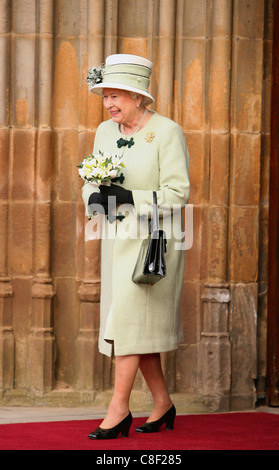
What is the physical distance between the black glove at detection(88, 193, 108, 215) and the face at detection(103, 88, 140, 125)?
1.47 ft

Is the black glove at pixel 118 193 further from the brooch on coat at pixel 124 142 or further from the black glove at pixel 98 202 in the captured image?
the brooch on coat at pixel 124 142

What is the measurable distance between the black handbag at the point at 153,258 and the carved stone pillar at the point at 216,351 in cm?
139

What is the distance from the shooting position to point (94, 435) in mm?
5094

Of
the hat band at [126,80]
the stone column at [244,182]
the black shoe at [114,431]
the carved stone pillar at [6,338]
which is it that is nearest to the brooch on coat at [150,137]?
the hat band at [126,80]

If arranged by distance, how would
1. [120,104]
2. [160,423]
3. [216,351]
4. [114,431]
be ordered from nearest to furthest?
[114,431] → [120,104] → [160,423] → [216,351]

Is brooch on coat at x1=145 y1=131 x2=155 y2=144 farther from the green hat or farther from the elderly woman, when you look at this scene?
the green hat

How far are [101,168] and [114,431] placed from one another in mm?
1355

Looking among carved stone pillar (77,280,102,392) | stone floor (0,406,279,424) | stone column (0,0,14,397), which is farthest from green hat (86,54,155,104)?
stone floor (0,406,279,424)

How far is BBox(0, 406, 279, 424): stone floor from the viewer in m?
5.96

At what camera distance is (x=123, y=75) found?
516cm

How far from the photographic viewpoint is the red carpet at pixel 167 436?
496 centimetres

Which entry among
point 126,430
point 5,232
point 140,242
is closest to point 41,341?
point 5,232

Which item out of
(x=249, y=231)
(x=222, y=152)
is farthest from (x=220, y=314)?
(x=222, y=152)

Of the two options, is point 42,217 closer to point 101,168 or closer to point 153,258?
point 101,168
